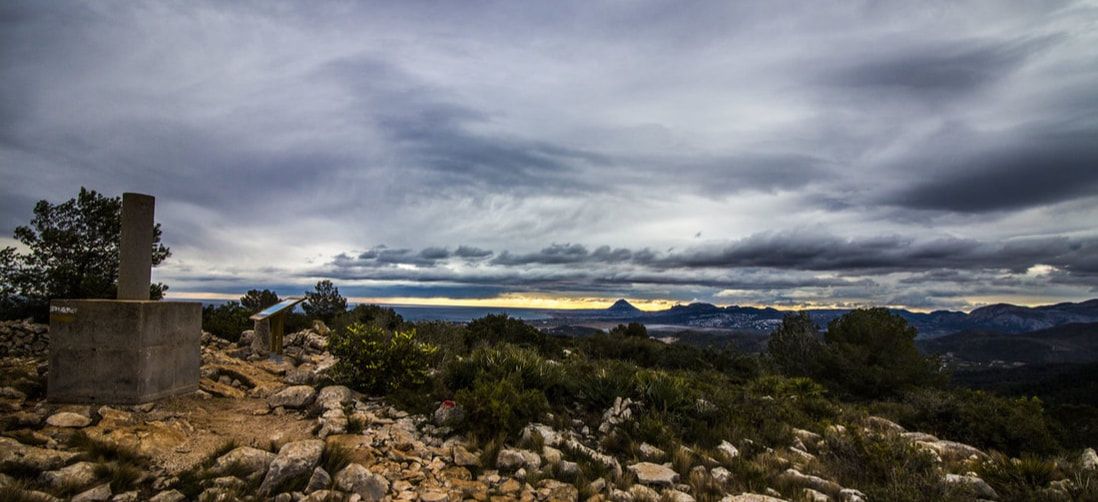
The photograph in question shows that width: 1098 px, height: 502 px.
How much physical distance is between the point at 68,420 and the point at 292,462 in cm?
386

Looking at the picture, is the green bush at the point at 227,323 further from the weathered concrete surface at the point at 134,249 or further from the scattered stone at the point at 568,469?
the scattered stone at the point at 568,469

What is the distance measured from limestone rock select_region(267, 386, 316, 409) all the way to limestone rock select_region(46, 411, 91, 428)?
243 centimetres

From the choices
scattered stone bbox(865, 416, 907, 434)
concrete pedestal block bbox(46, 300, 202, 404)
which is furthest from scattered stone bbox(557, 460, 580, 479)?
scattered stone bbox(865, 416, 907, 434)

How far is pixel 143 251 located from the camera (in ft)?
30.8

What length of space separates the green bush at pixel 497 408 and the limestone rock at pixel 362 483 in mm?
2017

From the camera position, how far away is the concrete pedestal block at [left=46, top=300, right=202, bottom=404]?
26.8 ft

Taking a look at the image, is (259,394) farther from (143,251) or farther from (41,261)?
(41,261)

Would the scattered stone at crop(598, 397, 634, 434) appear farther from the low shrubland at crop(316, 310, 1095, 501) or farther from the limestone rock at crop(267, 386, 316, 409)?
the limestone rock at crop(267, 386, 316, 409)

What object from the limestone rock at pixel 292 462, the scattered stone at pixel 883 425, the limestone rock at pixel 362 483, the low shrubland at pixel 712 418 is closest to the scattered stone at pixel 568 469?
the low shrubland at pixel 712 418

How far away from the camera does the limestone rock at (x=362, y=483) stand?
5895 millimetres

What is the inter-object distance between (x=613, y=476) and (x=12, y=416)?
8.51 m

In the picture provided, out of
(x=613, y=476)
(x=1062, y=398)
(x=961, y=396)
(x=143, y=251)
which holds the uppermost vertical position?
(x=143, y=251)

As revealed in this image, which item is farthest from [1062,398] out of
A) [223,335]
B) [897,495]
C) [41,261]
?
[41,261]

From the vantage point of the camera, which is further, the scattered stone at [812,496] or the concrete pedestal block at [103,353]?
the concrete pedestal block at [103,353]
